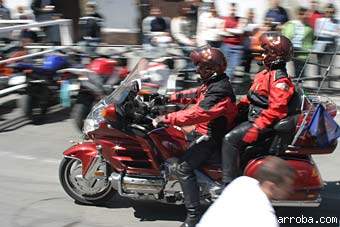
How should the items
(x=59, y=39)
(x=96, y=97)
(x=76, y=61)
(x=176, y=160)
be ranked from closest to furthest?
(x=176, y=160), (x=96, y=97), (x=76, y=61), (x=59, y=39)

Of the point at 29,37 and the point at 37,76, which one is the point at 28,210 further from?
the point at 29,37

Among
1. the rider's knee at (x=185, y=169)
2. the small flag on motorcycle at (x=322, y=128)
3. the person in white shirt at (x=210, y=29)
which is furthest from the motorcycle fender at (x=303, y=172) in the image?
the person in white shirt at (x=210, y=29)

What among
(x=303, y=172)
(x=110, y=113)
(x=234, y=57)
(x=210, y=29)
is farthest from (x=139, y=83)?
(x=210, y=29)

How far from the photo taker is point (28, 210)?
6168mm

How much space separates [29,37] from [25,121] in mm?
1890

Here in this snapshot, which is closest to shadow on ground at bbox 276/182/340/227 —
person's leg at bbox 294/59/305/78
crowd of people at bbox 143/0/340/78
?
person's leg at bbox 294/59/305/78

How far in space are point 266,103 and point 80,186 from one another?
2.02 metres

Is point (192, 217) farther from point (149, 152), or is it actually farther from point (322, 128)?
point (322, 128)

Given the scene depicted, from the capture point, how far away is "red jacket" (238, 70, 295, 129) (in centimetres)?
533

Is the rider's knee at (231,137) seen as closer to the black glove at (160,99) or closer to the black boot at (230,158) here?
the black boot at (230,158)

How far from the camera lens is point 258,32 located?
433 inches

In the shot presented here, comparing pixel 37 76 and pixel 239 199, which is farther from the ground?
pixel 239 199

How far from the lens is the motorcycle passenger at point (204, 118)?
5340 millimetres

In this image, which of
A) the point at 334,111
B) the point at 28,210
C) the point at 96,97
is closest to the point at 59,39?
the point at 96,97
